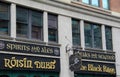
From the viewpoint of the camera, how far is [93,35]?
97.4 ft

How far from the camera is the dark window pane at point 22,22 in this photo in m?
24.0

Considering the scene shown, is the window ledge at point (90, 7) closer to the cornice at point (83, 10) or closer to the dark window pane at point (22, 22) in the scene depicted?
the cornice at point (83, 10)

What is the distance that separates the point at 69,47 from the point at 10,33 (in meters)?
5.63

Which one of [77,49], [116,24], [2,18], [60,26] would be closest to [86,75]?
[77,49]

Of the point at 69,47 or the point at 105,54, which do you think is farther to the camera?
the point at 105,54

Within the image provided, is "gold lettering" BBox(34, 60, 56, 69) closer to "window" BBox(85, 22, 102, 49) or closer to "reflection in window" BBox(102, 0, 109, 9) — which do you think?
"window" BBox(85, 22, 102, 49)

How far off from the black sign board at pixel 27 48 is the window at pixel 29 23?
0.85 metres

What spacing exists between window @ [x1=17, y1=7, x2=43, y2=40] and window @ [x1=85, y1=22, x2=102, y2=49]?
5.18 m

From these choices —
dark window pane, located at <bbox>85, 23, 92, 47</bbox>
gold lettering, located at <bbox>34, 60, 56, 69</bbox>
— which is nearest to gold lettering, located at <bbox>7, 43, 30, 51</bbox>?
gold lettering, located at <bbox>34, 60, 56, 69</bbox>

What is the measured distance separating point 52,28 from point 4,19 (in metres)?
4.49

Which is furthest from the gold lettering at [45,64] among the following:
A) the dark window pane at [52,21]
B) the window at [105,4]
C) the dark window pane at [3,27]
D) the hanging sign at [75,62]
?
the window at [105,4]

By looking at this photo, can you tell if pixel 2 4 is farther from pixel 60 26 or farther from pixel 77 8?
pixel 77 8

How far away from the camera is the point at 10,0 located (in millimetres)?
23281

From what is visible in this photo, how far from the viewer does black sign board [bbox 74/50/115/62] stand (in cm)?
2789
